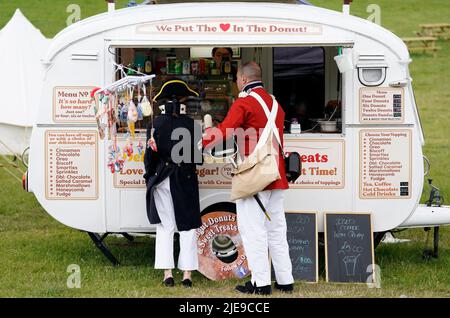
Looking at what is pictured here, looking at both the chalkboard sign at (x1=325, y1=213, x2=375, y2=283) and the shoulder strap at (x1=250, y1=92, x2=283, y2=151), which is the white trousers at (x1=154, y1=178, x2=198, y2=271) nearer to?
the shoulder strap at (x1=250, y1=92, x2=283, y2=151)

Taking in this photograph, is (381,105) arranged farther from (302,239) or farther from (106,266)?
(106,266)

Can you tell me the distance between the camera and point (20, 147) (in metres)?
A: 15.3

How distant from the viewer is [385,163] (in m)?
8.49

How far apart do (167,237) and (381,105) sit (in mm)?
2189

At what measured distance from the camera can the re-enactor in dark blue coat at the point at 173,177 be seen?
810 centimetres

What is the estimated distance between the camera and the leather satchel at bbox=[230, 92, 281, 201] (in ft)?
25.3

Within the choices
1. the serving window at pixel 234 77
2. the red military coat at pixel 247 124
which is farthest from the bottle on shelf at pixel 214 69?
the red military coat at pixel 247 124

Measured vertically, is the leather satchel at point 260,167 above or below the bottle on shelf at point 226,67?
below

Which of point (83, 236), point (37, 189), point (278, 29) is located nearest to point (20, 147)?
point (83, 236)

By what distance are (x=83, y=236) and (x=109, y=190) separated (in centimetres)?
236

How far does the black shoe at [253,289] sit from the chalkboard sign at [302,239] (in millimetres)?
613

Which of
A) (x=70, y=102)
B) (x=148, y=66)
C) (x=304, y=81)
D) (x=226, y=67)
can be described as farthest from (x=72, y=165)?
(x=304, y=81)

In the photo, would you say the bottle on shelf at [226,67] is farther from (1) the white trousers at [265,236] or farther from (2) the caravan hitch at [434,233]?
(2) the caravan hitch at [434,233]

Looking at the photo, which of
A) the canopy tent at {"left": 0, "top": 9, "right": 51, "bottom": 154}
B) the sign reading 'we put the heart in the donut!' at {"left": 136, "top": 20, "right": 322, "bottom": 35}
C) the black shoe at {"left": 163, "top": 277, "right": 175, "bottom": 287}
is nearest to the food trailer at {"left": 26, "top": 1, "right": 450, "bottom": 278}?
the sign reading 'we put the heart in the donut!' at {"left": 136, "top": 20, "right": 322, "bottom": 35}
